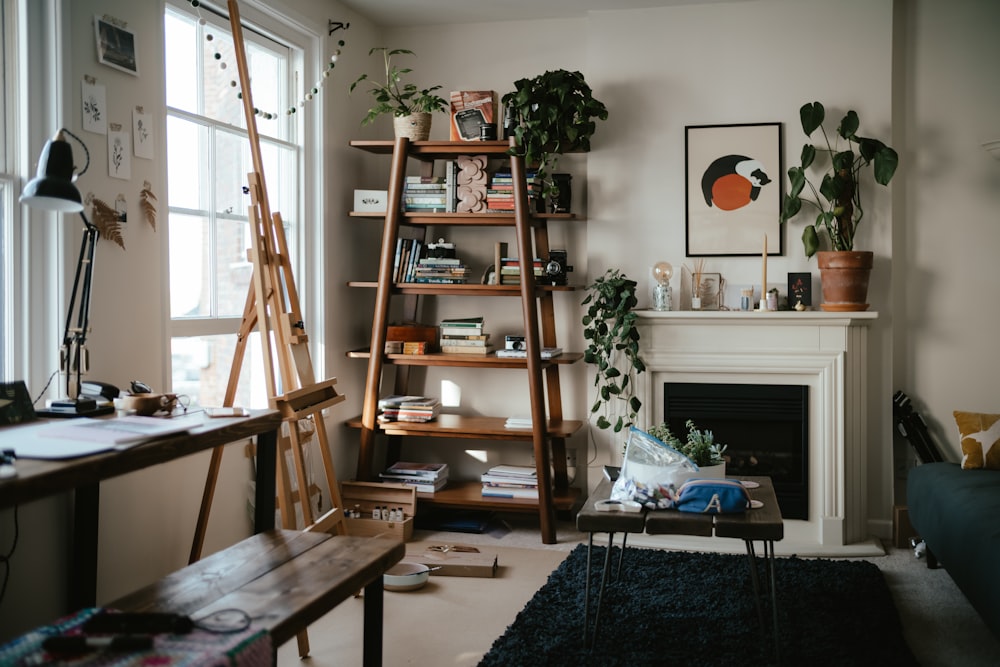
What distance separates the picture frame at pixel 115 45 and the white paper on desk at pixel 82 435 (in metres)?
1.25

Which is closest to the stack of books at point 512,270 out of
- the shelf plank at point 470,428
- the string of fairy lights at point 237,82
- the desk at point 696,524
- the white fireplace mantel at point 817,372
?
the white fireplace mantel at point 817,372

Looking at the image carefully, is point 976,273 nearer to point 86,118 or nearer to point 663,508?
point 663,508

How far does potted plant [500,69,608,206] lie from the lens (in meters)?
4.15

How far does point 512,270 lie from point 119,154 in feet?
6.47

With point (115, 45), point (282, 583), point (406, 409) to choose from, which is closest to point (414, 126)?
point (406, 409)

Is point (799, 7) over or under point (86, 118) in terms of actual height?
over

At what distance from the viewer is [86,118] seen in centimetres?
279

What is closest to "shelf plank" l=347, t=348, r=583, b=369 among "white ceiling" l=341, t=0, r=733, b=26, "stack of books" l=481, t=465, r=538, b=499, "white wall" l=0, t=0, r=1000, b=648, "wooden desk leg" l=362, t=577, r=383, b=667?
"white wall" l=0, t=0, r=1000, b=648

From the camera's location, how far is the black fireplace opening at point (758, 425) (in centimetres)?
423

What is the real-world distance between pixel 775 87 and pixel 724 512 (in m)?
2.45

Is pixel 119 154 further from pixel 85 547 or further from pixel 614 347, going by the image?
pixel 614 347

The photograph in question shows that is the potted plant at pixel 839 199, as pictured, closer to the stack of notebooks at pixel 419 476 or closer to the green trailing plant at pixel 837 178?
the green trailing plant at pixel 837 178

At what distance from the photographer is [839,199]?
4.18 meters

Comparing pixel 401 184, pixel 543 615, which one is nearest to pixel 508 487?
pixel 543 615
